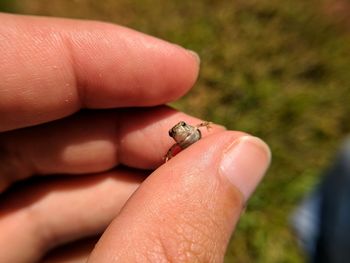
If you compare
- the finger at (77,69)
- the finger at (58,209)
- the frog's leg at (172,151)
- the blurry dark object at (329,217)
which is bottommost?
the blurry dark object at (329,217)

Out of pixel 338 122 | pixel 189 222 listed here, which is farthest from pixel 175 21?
pixel 189 222

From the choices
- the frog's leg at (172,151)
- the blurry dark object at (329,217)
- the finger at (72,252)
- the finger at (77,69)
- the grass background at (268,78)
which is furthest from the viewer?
the grass background at (268,78)

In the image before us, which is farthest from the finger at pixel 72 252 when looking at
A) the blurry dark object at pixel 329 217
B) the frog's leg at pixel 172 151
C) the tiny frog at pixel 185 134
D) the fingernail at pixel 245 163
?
the blurry dark object at pixel 329 217

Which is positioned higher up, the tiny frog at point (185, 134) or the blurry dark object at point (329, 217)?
the tiny frog at point (185, 134)

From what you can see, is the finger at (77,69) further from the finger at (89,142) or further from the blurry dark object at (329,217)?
the blurry dark object at (329,217)

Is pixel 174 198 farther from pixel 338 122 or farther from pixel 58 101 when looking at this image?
pixel 338 122

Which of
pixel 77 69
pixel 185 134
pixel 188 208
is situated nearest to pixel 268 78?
pixel 185 134
